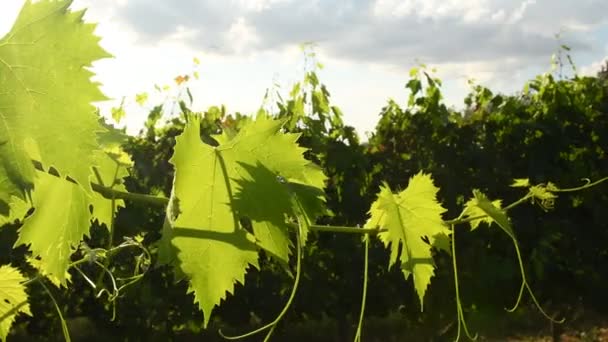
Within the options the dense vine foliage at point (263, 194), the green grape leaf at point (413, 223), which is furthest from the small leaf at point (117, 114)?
the green grape leaf at point (413, 223)

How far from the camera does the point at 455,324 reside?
19.4 ft

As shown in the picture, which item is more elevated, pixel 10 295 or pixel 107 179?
pixel 107 179

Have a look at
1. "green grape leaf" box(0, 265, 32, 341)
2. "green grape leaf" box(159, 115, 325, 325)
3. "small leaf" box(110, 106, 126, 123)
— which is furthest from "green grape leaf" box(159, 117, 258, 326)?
"small leaf" box(110, 106, 126, 123)

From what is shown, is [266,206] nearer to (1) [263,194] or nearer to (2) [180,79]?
(1) [263,194]

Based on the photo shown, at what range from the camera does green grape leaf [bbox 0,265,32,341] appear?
987mm

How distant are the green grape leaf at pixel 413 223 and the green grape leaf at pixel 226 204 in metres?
0.25

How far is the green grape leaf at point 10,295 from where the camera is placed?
99 centimetres

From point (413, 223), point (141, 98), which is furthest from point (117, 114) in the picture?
point (413, 223)

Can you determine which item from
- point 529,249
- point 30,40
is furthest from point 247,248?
point 529,249

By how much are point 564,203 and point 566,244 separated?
0.32 m

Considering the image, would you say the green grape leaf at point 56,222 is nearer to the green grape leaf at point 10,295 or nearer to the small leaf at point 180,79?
the green grape leaf at point 10,295

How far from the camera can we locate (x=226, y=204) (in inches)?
34.0

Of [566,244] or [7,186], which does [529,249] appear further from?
[7,186]

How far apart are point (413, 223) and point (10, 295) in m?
0.52
